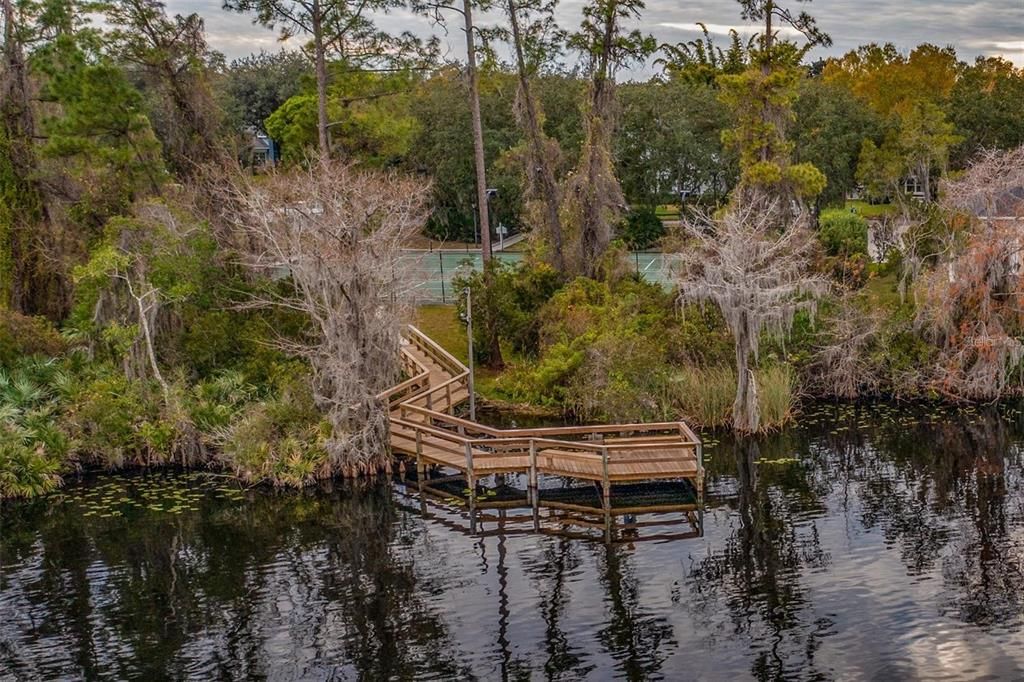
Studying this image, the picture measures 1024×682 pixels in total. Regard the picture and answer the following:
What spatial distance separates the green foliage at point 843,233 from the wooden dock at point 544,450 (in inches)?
964

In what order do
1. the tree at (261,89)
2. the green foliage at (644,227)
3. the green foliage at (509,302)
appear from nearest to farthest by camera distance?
the green foliage at (509,302), the green foliage at (644,227), the tree at (261,89)

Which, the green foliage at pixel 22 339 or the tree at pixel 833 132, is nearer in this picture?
the green foliage at pixel 22 339

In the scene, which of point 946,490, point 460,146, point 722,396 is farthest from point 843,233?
point 460,146

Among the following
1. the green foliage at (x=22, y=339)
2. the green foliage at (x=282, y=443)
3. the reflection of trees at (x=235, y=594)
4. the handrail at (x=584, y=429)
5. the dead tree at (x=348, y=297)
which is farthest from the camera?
the green foliage at (x=22, y=339)

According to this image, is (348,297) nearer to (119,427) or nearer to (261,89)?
(119,427)

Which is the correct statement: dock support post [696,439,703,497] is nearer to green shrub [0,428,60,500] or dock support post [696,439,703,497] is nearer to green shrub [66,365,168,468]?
green shrub [66,365,168,468]

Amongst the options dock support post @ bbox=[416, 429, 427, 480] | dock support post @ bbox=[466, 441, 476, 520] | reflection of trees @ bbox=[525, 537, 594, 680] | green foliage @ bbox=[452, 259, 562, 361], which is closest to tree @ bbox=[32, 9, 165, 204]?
green foliage @ bbox=[452, 259, 562, 361]

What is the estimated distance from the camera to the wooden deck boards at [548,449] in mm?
27484

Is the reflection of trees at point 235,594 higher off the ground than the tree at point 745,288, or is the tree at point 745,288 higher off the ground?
the tree at point 745,288

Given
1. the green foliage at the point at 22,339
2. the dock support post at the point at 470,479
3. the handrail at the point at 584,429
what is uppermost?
the green foliage at the point at 22,339

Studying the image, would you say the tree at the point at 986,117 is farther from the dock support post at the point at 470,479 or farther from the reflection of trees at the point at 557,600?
the reflection of trees at the point at 557,600

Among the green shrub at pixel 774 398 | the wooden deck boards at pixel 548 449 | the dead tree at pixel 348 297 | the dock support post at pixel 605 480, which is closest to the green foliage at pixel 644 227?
the green shrub at pixel 774 398

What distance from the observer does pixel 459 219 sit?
267 ft

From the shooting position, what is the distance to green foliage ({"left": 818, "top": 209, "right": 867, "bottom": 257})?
53.8m
